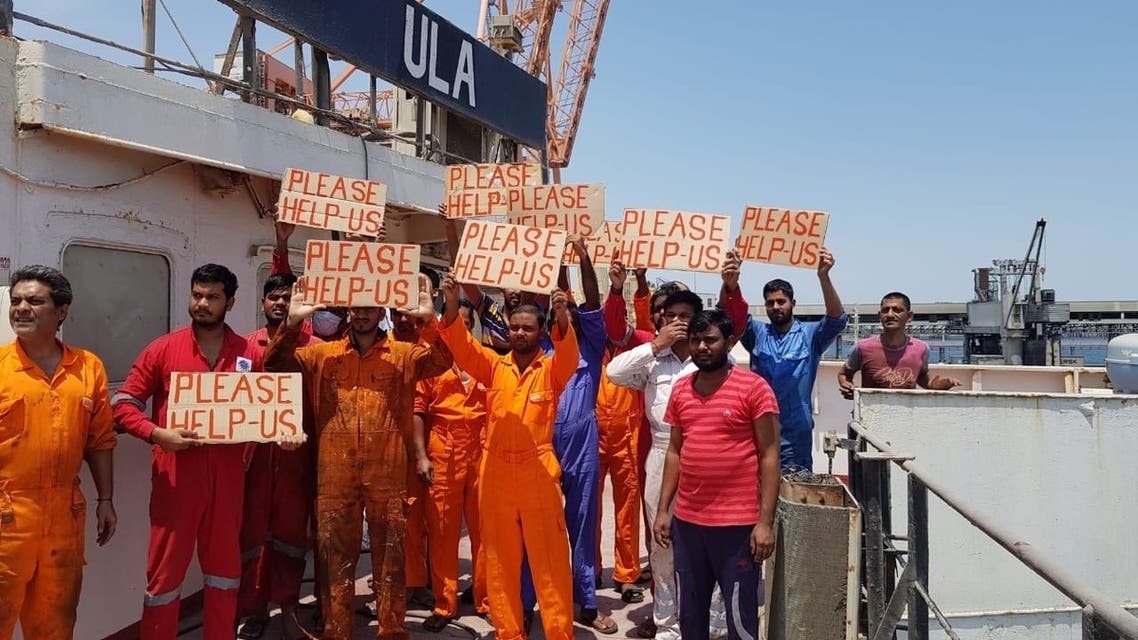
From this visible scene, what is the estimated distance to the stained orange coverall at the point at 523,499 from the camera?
371 centimetres

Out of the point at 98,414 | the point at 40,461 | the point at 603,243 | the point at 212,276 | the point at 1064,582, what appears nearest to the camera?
the point at 1064,582

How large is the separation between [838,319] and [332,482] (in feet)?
9.50

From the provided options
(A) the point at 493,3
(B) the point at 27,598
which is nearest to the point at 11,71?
(B) the point at 27,598

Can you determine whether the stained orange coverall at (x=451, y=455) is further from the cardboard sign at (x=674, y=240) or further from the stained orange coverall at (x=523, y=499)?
the cardboard sign at (x=674, y=240)

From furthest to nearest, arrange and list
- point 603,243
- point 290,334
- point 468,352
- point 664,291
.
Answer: point 603,243
point 664,291
point 468,352
point 290,334

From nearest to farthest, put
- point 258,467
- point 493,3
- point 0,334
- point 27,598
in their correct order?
point 27,598 < point 0,334 < point 258,467 < point 493,3

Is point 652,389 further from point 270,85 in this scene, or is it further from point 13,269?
point 270,85

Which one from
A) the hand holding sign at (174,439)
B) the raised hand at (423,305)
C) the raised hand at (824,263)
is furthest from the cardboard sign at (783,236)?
the hand holding sign at (174,439)

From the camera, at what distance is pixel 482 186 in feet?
15.2

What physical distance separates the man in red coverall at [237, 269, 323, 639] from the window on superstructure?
2.49ft

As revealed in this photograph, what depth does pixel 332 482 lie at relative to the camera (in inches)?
143

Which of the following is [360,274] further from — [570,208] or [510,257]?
[570,208]

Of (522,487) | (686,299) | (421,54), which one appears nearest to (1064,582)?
(522,487)

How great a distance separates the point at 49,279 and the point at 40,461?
742mm
